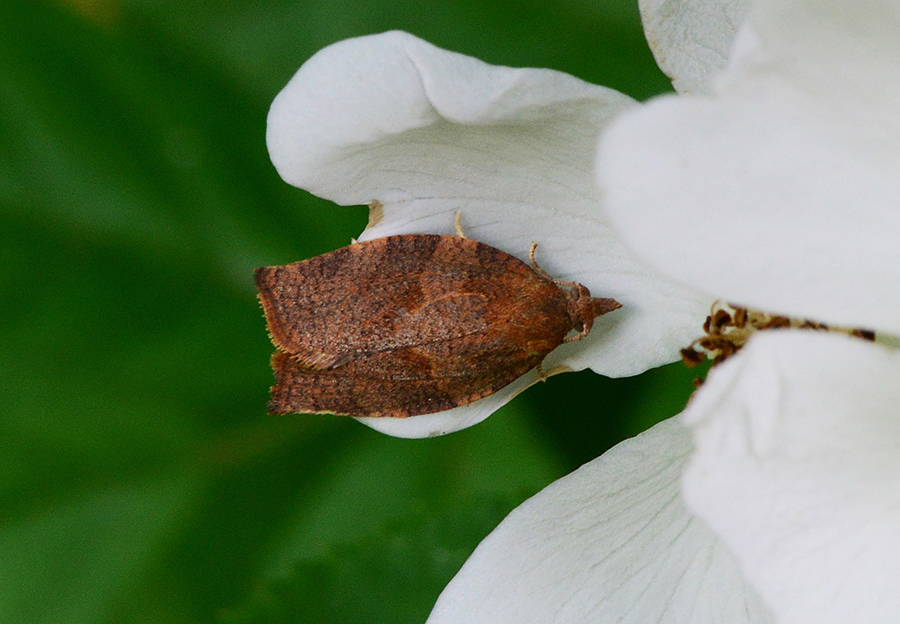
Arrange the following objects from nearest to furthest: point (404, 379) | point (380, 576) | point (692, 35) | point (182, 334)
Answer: point (692, 35) < point (404, 379) < point (380, 576) < point (182, 334)

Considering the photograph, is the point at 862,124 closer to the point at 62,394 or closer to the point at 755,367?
the point at 755,367

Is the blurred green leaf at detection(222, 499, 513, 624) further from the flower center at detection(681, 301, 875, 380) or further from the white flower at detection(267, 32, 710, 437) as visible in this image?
the flower center at detection(681, 301, 875, 380)

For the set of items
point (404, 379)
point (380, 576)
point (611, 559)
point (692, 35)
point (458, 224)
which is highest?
point (692, 35)

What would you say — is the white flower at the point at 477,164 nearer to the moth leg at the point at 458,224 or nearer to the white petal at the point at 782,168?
the moth leg at the point at 458,224

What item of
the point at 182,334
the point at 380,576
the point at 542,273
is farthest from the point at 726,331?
the point at 182,334

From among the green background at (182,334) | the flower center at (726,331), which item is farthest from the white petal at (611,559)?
the green background at (182,334)

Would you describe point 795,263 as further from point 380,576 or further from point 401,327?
point 380,576
